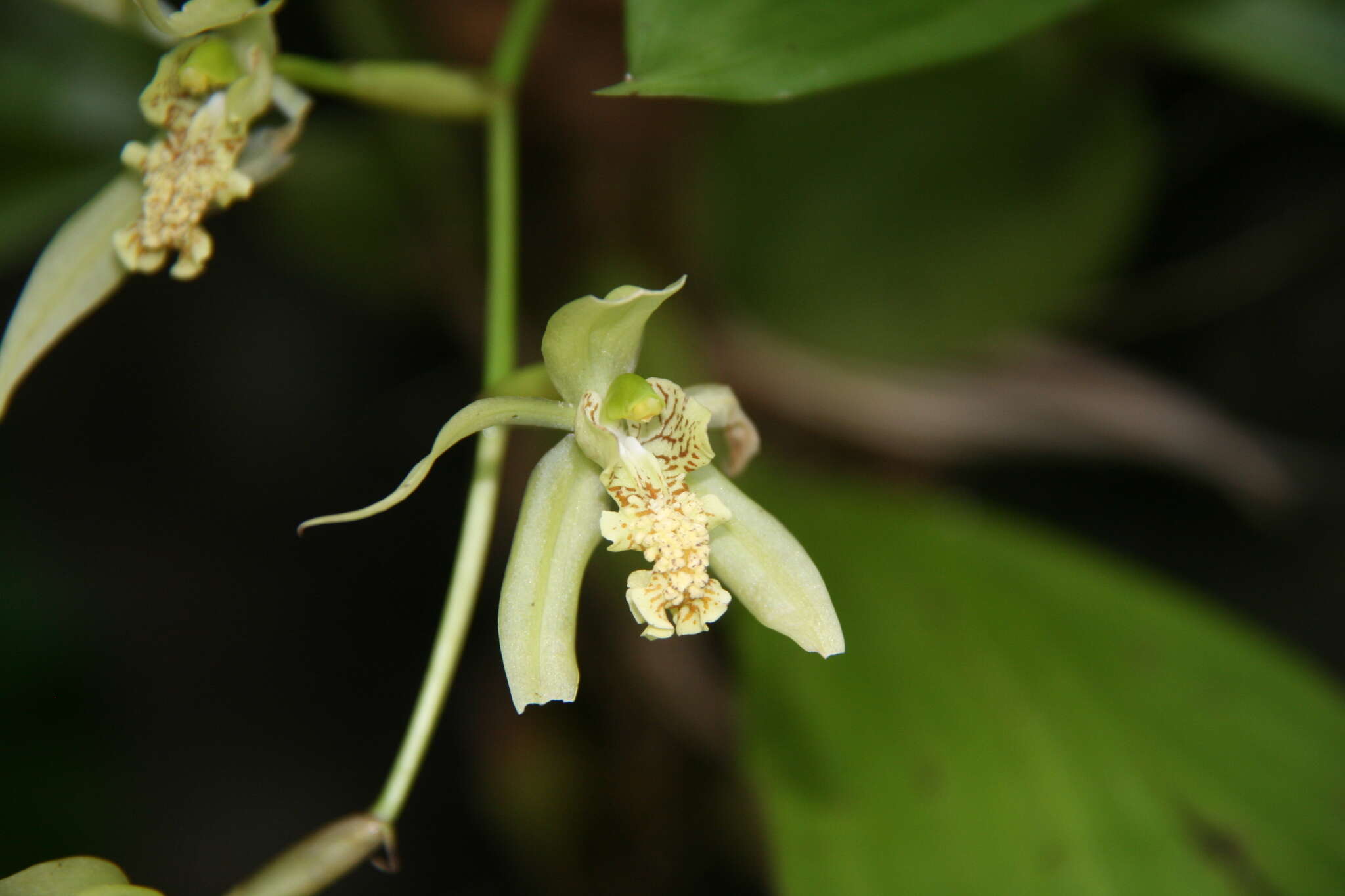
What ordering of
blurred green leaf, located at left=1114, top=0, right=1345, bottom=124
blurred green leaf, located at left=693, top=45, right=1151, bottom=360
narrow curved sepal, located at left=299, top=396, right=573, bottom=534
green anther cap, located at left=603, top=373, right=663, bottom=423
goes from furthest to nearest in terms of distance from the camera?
blurred green leaf, located at left=693, top=45, right=1151, bottom=360
blurred green leaf, located at left=1114, top=0, right=1345, bottom=124
green anther cap, located at left=603, top=373, right=663, bottom=423
narrow curved sepal, located at left=299, top=396, right=573, bottom=534

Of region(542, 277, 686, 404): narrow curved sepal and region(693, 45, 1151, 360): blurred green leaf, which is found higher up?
region(693, 45, 1151, 360): blurred green leaf

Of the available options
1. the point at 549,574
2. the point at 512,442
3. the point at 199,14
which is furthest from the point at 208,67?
the point at 512,442

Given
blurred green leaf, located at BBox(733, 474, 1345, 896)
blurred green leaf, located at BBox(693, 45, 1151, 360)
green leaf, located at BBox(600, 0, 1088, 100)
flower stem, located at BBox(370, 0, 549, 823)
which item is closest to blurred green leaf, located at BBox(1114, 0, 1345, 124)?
blurred green leaf, located at BBox(693, 45, 1151, 360)

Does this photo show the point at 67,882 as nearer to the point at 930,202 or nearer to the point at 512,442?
the point at 512,442

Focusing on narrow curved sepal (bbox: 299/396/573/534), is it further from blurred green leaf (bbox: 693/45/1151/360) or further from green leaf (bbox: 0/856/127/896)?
blurred green leaf (bbox: 693/45/1151/360)

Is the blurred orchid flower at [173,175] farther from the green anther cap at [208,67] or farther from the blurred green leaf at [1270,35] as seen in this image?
the blurred green leaf at [1270,35]

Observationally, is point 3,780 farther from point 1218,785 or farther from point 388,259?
point 1218,785

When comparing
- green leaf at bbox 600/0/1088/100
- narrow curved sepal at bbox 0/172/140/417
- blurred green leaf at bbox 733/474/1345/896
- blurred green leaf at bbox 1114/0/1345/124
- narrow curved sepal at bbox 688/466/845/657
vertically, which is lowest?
blurred green leaf at bbox 733/474/1345/896

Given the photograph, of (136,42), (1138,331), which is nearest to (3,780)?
(136,42)
